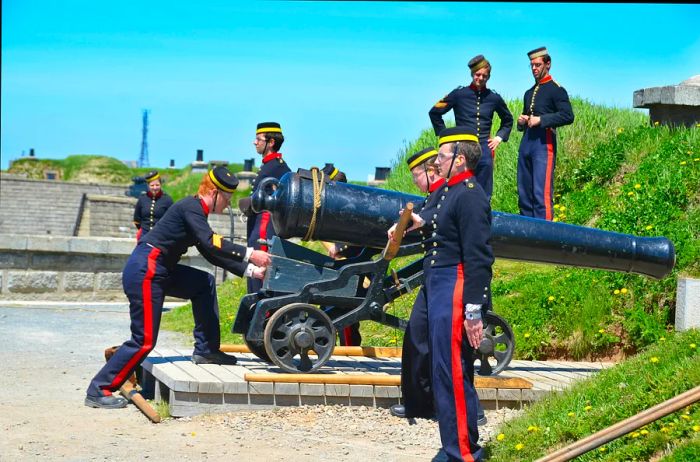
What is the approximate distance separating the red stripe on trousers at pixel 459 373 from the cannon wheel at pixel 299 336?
1.86 m

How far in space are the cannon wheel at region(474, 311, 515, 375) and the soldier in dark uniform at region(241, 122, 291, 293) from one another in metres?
2.07

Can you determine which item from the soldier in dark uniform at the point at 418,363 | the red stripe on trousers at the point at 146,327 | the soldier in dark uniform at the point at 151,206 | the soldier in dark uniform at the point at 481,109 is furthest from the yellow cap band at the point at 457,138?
the soldier in dark uniform at the point at 151,206

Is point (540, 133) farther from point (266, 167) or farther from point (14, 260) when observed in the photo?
point (14, 260)

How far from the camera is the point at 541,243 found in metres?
7.87

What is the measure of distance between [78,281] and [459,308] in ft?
34.6

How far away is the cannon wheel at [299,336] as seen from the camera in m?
7.50

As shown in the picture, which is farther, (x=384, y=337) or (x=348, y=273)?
(x=384, y=337)

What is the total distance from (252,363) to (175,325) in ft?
16.1

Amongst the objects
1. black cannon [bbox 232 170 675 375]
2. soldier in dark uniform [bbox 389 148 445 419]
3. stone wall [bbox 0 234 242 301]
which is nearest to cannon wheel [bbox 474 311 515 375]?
black cannon [bbox 232 170 675 375]

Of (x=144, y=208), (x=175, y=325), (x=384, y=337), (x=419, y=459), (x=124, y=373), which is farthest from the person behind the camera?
(x=144, y=208)

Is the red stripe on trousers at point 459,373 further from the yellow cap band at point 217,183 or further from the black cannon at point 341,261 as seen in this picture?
the yellow cap band at point 217,183

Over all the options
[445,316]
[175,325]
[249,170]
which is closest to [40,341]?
[175,325]

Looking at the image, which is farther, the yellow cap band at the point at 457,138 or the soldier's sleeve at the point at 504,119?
the soldier's sleeve at the point at 504,119

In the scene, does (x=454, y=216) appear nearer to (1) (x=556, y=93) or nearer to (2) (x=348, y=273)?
(2) (x=348, y=273)
